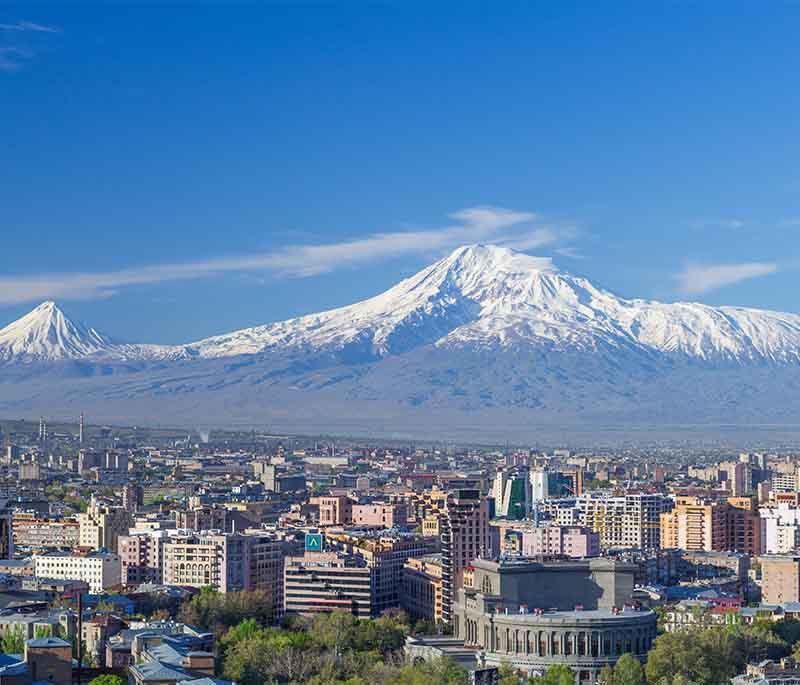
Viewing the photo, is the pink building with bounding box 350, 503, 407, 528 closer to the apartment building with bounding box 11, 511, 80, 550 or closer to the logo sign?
the apartment building with bounding box 11, 511, 80, 550

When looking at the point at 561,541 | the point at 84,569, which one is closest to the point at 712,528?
the point at 561,541

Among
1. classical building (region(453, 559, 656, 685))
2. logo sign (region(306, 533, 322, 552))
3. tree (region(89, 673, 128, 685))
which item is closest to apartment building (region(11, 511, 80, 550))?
logo sign (region(306, 533, 322, 552))

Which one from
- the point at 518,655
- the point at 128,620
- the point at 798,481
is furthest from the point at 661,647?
the point at 798,481

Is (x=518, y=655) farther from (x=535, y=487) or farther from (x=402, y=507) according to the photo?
(x=535, y=487)

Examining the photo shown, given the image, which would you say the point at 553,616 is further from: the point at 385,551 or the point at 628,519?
the point at 628,519

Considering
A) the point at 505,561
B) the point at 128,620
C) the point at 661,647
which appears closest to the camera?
the point at 661,647

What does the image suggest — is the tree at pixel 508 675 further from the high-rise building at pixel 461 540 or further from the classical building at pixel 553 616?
the high-rise building at pixel 461 540

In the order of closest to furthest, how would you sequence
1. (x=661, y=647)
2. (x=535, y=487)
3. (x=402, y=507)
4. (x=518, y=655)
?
(x=661, y=647), (x=518, y=655), (x=402, y=507), (x=535, y=487)
